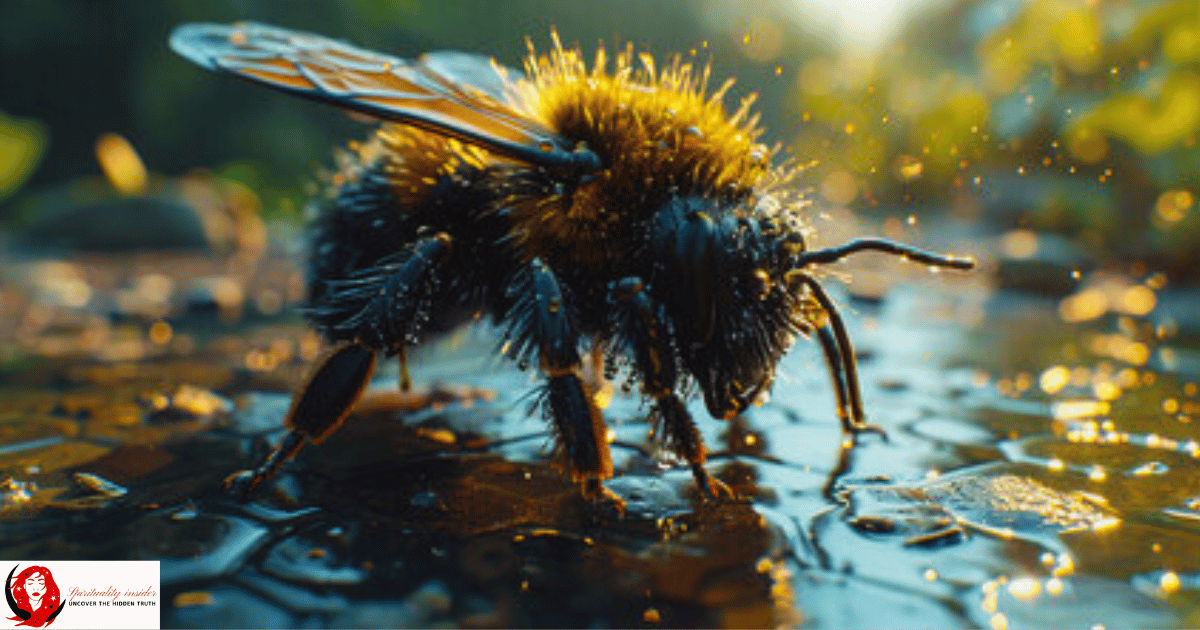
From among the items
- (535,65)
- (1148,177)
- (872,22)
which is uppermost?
(1148,177)

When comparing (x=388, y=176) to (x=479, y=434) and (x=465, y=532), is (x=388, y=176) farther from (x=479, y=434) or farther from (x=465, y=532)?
(x=465, y=532)

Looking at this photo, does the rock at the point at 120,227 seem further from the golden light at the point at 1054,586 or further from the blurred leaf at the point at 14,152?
the golden light at the point at 1054,586

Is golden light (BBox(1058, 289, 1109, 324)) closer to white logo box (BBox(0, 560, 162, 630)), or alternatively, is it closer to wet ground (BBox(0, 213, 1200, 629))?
wet ground (BBox(0, 213, 1200, 629))

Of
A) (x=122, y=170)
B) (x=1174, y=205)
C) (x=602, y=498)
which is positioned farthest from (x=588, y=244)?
(x=122, y=170)

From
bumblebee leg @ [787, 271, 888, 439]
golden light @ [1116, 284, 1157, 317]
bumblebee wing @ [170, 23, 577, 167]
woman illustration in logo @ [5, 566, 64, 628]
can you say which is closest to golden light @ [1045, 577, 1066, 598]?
bumblebee leg @ [787, 271, 888, 439]

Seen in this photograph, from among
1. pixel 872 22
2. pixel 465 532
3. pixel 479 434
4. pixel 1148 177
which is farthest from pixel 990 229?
pixel 465 532

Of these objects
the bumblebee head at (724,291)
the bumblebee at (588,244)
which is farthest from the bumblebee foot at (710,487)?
the bumblebee head at (724,291)
